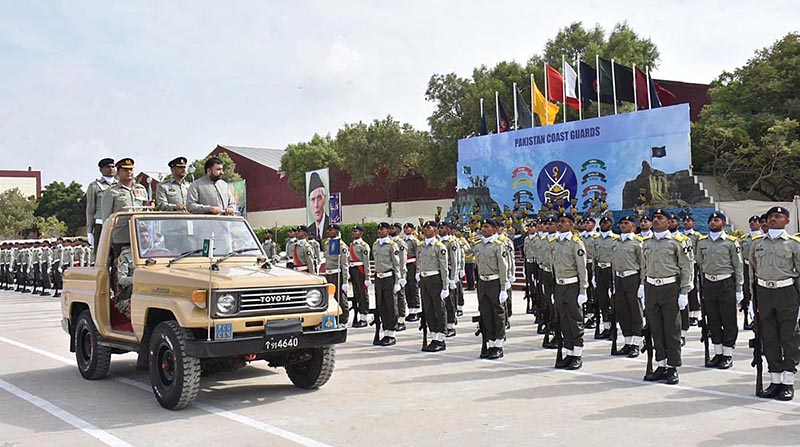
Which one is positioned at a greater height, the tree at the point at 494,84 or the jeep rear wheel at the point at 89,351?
the tree at the point at 494,84

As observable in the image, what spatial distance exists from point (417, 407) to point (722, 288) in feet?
16.8

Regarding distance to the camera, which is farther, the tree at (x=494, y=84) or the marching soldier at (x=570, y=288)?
the tree at (x=494, y=84)

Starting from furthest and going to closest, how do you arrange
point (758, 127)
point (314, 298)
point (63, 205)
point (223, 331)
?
point (63, 205)
point (758, 127)
point (314, 298)
point (223, 331)

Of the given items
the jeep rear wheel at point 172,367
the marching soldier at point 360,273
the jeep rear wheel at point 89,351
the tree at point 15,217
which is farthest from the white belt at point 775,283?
the tree at point 15,217

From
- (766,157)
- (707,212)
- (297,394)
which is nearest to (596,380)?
(297,394)

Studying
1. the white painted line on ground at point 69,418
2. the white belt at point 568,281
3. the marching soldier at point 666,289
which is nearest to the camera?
the white painted line on ground at point 69,418

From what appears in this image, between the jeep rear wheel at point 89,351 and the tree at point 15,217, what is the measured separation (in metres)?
61.6

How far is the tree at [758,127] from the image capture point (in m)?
30.5

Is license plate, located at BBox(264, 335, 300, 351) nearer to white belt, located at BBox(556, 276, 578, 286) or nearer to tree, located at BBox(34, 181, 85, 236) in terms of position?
white belt, located at BBox(556, 276, 578, 286)

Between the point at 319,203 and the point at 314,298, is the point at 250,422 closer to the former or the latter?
the point at 314,298

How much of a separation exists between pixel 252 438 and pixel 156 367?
1.87 metres

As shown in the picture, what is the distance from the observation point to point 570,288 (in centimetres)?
1002

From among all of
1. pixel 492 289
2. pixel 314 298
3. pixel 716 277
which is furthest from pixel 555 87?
pixel 314 298

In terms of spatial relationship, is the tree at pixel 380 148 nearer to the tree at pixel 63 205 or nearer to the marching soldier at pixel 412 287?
the marching soldier at pixel 412 287
